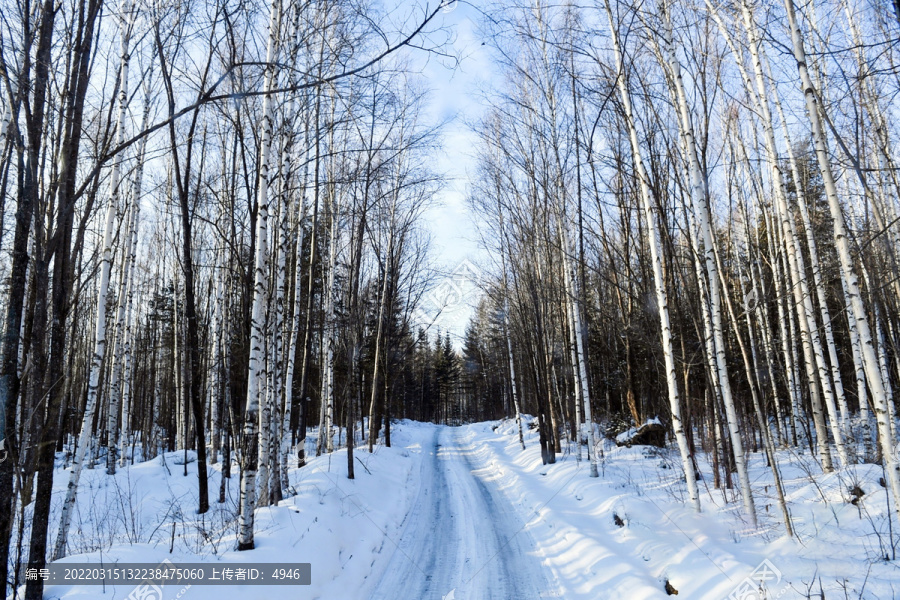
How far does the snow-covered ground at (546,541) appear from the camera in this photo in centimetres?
416

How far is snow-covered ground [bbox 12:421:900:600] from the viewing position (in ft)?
13.6

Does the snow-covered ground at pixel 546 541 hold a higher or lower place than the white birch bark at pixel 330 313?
lower

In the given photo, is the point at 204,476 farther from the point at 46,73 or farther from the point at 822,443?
the point at 822,443

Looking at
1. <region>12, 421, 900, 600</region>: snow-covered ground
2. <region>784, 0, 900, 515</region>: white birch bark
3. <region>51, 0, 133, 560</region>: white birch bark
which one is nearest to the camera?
<region>784, 0, 900, 515</region>: white birch bark

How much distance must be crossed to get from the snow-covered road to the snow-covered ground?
3cm

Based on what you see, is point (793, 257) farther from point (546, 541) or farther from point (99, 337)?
point (99, 337)

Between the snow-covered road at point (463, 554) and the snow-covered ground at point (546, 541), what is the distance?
0.03 meters

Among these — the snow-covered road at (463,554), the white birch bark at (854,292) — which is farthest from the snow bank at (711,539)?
the white birch bark at (854,292)

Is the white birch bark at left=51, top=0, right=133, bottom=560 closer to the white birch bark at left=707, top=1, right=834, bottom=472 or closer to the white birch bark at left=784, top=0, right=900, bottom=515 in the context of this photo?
the white birch bark at left=784, top=0, right=900, bottom=515

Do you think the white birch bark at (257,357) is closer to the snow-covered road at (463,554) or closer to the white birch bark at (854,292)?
the snow-covered road at (463,554)

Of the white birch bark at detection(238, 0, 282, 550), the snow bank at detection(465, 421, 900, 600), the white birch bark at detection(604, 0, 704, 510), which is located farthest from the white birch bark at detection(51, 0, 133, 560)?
the white birch bark at detection(604, 0, 704, 510)

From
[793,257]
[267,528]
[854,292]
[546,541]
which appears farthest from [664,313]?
[267,528]

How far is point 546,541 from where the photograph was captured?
6.32 m

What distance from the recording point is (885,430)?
347cm
